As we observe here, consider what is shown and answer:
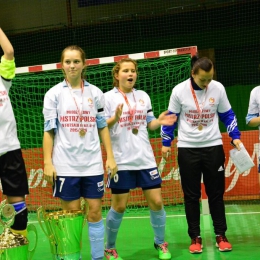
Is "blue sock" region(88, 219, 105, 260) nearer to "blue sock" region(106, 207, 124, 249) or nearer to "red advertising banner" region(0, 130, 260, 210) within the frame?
"blue sock" region(106, 207, 124, 249)

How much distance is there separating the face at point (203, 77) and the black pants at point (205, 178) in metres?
0.49

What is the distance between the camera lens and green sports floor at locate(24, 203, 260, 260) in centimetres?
372

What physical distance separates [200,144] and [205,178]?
0.92 ft

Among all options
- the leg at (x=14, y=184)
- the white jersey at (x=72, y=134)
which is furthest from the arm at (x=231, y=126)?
the leg at (x=14, y=184)

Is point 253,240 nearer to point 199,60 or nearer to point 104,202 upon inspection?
point 199,60

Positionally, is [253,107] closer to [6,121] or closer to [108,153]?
[108,153]

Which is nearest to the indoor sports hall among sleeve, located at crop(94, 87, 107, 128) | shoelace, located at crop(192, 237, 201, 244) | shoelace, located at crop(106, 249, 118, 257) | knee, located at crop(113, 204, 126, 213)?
shoelace, located at crop(192, 237, 201, 244)

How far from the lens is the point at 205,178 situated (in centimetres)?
383

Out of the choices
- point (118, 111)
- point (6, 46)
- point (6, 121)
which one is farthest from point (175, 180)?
point (6, 46)

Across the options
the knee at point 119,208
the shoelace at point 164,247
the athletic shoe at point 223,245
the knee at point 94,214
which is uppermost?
the knee at point 94,214

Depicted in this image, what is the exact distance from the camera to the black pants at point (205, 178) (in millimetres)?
3758

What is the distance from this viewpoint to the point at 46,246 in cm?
430

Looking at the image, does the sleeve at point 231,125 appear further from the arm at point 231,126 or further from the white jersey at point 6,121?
the white jersey at point 6,121

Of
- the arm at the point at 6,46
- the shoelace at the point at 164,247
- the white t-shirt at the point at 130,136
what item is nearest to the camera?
the arm at the point at 6,46
